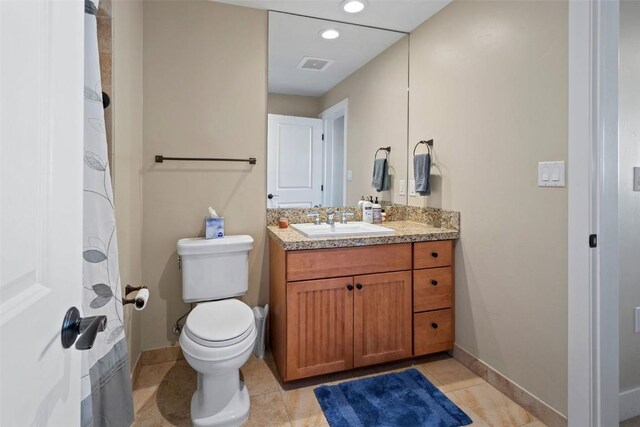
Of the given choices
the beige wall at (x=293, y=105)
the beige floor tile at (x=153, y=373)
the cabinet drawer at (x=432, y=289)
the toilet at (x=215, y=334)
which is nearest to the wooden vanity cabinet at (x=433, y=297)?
the cabinet drawer at (x=432, y=289)

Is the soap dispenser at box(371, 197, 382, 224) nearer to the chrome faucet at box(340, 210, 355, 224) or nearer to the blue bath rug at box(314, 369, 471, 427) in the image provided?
the chrome faucet at box(340, 210, 355, 224)

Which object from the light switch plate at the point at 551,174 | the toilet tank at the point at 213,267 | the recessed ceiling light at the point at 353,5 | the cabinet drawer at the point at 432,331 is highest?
the recessed ceiling light at the point at 353,5

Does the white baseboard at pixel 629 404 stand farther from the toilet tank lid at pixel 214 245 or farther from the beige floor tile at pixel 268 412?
the toilet tank lid at pixel 214 245

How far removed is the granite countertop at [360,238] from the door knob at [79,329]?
1.22 metres

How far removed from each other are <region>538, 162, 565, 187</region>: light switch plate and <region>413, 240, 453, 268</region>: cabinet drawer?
674 mm

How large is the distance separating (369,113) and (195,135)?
4.11 ft

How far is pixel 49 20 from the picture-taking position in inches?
21.1

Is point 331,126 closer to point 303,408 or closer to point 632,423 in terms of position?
point 303,408

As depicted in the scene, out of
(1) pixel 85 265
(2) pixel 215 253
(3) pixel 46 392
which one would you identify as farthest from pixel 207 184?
(3) pixel 46 392

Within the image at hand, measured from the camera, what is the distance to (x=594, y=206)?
1.40m

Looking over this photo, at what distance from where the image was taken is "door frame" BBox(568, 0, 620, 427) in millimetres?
1385

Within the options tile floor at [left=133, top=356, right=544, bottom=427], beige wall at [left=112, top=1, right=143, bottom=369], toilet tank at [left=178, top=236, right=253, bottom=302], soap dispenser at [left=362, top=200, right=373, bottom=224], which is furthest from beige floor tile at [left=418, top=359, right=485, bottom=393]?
beige wall at [left=112, top=1, right=143, bottom=369]

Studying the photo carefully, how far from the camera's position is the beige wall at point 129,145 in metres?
1.61

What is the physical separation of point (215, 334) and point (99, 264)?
67 cm
